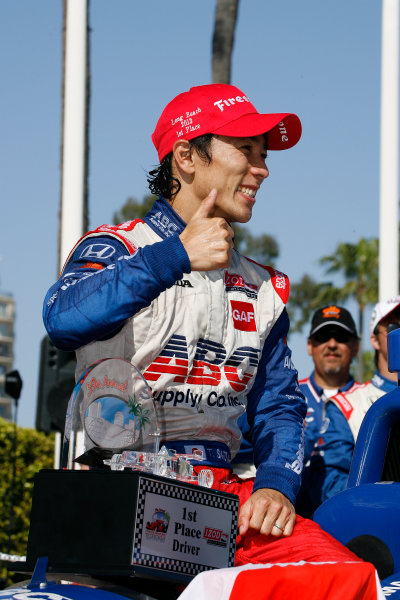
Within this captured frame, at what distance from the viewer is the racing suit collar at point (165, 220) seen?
3.20 metres

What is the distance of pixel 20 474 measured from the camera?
12.8 metres

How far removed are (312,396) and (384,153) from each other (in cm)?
368

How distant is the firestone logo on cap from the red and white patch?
3.91 feet

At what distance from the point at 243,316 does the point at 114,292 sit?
75 centimetres

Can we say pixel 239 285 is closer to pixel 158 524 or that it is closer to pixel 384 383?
pixel 158 524

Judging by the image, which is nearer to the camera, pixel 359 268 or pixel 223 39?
pixel 223 39

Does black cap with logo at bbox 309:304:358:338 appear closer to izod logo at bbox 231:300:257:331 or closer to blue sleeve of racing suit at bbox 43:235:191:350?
izod logo at bbox 231:300:257:331

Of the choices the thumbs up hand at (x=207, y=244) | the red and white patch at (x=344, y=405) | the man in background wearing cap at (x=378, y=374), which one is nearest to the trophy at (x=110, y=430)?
the thumbs up hand at (x=207, y=244)

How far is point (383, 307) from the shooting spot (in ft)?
20.2

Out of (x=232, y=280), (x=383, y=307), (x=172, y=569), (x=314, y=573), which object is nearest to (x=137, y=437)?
(x=172, y=569)

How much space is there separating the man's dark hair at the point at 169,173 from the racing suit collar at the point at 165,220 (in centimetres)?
9

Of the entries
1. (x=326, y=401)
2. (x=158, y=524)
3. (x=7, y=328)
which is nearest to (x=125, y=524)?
(x=158, y=524)

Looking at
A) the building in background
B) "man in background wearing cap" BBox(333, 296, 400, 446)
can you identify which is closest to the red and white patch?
"man in background wearing cap" BBox(333, 296, 400, 446)

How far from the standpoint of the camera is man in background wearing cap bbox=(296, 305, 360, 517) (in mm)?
5484
